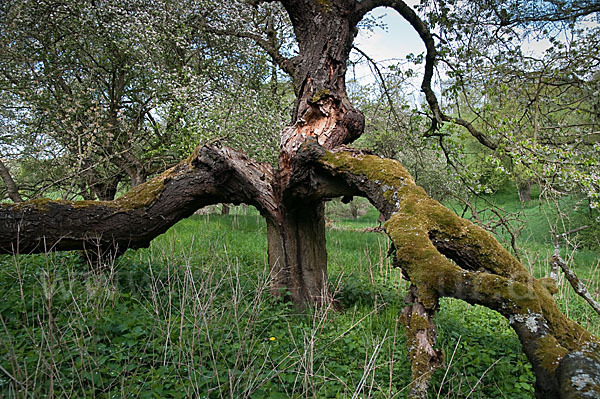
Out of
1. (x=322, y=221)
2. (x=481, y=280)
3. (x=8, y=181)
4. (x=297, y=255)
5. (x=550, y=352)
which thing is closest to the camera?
(x=550, y=352)

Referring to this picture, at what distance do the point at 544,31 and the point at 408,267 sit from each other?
246 inches

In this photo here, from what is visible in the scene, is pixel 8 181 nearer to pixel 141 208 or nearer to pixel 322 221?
pixel 141 208

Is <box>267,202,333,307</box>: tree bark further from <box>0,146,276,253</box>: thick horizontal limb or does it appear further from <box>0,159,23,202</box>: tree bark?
<box>0,159,23,202</box>: tree bark

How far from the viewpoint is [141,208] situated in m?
4.32

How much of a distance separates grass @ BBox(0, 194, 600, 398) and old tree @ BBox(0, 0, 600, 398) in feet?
1.47

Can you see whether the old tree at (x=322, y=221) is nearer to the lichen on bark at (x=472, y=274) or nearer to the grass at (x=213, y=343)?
the lichen on bark at (x=472, y=274)

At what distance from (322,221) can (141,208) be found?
92.5 inches

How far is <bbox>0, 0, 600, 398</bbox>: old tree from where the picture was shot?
227 centimetres

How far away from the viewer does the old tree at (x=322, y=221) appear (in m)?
2.27

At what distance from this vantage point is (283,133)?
4719 millimetres

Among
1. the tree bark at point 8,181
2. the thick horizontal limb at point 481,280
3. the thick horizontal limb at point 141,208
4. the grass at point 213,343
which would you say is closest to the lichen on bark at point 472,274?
the thick horizontal limb at point 481,280

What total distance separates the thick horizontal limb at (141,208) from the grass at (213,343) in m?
0.39

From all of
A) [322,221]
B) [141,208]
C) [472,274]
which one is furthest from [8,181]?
[472,274]

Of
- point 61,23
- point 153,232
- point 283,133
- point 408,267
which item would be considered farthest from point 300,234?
point 61,23
